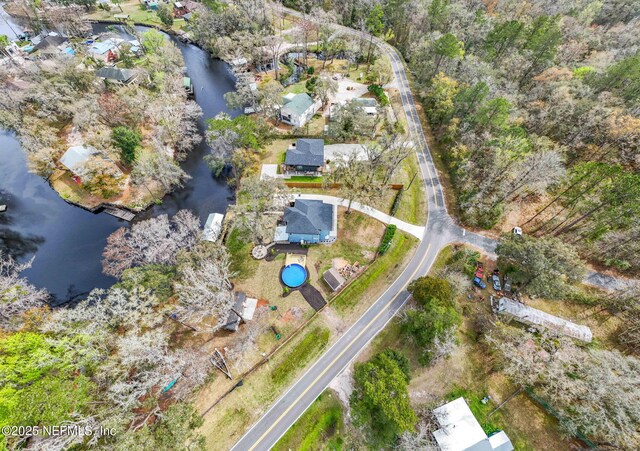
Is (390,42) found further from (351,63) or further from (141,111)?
(141,111)

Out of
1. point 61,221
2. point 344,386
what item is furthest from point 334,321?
point 61,221

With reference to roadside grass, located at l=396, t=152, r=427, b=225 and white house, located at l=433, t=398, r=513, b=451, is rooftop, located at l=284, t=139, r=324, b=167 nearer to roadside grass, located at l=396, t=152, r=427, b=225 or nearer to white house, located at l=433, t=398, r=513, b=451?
roadside grass, located at l=396, t=152, r=427, b=225

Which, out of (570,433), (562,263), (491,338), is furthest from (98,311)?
(562,263)

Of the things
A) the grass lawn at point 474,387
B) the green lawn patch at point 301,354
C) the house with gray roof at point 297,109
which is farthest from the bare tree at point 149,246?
the house with gray roof at point 297,109

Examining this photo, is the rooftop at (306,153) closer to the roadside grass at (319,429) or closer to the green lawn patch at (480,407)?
the roadside grass at (319,429)

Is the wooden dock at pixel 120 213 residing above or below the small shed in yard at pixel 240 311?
below

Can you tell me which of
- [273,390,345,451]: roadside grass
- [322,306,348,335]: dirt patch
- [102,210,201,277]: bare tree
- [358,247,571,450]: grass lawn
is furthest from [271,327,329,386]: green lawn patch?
[102,210,201,277]: bare tree

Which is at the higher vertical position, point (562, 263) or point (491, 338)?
point (562, 263)

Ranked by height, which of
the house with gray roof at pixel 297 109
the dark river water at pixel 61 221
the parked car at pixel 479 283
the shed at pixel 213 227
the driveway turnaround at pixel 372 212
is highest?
the house with gray roof at pixel 297 109

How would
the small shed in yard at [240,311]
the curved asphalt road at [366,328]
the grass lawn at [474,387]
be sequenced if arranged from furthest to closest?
1. the small shed in yard at [240,311]
2. the grass lawn at [474,387]
3. the curved asphalt road at [366,328]
